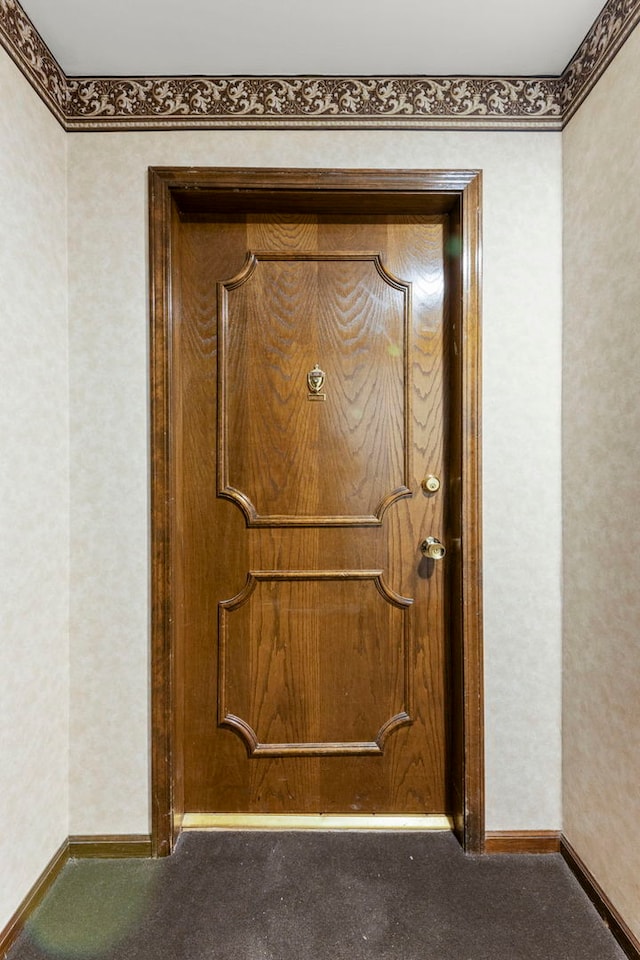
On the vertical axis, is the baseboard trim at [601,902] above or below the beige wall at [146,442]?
below

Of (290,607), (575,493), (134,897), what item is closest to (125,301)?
(290,607)

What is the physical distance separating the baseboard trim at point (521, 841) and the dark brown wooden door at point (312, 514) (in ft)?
0.58

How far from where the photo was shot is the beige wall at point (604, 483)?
136 cm

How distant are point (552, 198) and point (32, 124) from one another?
154 centimetres

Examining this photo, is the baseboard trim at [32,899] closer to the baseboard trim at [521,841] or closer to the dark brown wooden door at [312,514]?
the dark brown wooden door at [312,514]

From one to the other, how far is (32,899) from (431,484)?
1643 millimetres

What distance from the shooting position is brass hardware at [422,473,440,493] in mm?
1807

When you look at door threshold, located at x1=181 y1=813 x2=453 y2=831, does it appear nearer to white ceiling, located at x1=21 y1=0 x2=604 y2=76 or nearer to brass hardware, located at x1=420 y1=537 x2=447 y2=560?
brass hardware, located at x1=420 y1=537 x2=447 y2=560

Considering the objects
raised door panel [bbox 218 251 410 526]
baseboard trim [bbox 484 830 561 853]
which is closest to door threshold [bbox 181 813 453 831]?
baseboard trim [bbox 484 830 561 853]

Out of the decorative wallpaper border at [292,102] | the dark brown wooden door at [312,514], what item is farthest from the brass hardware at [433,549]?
the decorative wallpaper border at [292,102]

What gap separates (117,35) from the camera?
1504 millimetres

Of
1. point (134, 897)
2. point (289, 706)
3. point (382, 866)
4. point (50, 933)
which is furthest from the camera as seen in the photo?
point (289, 706)

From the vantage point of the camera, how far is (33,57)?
149 cm

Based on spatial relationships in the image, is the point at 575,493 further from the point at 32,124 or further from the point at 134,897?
the point at 32,124
